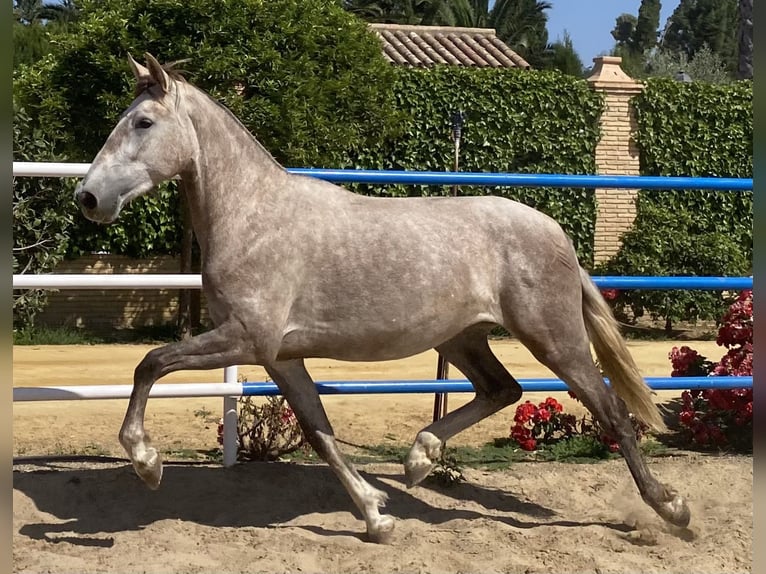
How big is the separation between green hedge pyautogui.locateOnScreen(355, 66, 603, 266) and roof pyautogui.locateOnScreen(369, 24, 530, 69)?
3.18 m

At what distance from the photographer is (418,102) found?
43.9 ft

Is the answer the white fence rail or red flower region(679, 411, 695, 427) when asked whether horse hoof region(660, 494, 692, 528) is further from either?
the white fence rail

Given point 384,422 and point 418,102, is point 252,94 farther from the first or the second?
point 384,422

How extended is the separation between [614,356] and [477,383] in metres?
0.63

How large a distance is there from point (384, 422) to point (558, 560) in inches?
115

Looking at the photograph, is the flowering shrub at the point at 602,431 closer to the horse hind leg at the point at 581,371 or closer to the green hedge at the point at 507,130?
the horse hind leg at the point at 581,371

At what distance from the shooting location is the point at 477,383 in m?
4.35

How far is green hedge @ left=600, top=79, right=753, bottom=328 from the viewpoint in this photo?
13.5m

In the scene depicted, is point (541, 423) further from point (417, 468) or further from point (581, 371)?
point (417, 468)

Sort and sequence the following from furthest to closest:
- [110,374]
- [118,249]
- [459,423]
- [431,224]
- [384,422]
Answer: [118,249], [110,374], [384,422], [459,423], [431,224]

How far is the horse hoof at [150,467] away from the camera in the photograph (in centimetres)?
341

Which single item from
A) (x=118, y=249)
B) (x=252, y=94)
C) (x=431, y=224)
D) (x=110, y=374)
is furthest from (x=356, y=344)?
(x=118, y=249)

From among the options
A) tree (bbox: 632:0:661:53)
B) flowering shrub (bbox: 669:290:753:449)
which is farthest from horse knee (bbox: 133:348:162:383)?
tree (bbox: 632:0:661:53)

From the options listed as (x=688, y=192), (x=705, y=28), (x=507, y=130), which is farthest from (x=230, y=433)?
(x=705, y=28)
